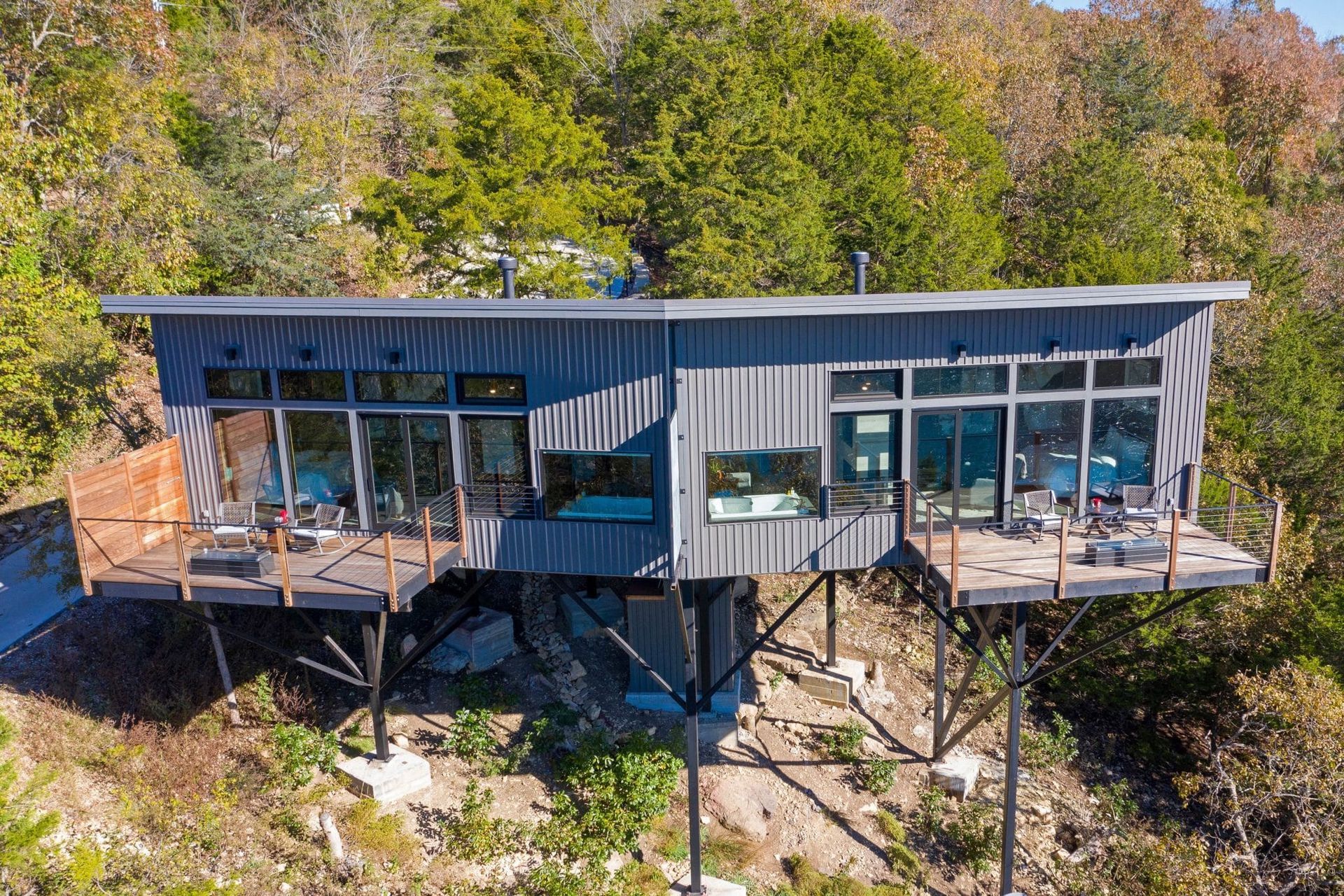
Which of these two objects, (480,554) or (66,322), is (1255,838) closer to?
(480,554)

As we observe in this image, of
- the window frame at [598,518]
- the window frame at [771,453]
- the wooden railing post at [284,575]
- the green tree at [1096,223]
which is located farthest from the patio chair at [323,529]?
the green tree at [1096,223]

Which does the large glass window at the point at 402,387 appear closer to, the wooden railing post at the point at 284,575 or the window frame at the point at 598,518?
the window frame at the point at 598,518

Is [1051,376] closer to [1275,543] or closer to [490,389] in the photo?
[1275,543]

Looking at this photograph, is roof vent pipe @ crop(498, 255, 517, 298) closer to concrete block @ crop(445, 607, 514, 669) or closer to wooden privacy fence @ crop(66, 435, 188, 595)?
wooden privacy fence @ crop(66, 435, 188, 595)

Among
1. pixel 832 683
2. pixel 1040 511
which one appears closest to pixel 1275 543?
pixel 1040 511

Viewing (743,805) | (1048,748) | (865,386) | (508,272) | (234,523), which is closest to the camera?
(865,386)

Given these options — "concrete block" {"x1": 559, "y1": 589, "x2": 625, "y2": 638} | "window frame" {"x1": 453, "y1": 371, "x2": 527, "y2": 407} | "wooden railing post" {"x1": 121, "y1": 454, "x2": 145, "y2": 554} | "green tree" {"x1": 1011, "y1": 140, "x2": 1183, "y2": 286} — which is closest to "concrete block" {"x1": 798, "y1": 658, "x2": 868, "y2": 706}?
"concrete block" {"x1": 559, "y1": 589, "x2": 625, "y2": 638}
